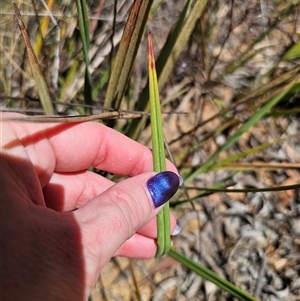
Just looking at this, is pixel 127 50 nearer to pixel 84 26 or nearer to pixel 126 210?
pixel 84 26

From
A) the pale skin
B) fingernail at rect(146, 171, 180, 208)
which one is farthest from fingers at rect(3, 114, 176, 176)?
fingernail at rect(146, 171, 180, 208)

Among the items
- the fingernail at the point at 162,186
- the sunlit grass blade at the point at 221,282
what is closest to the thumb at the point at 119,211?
the fingernail at the point at 162,186

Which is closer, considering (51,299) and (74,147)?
(51,299)

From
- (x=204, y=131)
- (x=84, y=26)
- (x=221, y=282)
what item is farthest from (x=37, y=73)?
(x=204, y=131)

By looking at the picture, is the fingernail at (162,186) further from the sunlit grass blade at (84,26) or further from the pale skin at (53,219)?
the sunlit grass blade at (84,26)

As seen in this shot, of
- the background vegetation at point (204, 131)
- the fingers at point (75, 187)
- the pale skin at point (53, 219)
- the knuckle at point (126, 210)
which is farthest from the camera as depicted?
the background vegetation at point (204, 131)

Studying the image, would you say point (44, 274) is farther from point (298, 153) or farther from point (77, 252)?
point (298, 153)

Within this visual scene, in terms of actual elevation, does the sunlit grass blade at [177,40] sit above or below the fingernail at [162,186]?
above

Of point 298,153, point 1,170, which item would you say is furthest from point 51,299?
point 298,153
